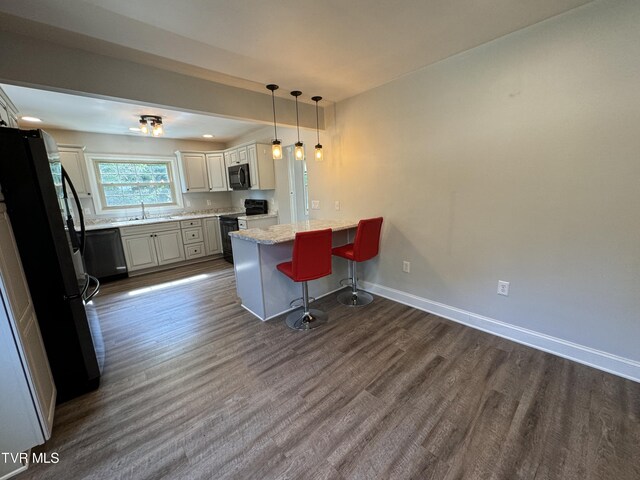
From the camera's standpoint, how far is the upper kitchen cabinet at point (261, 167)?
465 centimetres

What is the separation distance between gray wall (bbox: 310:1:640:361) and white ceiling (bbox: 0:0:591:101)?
0.84ft

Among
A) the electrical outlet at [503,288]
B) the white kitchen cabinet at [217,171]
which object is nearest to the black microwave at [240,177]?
the white kitchen cabinet at [217,171]

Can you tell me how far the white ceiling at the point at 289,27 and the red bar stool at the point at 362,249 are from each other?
1.53 m

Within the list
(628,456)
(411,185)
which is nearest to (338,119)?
(411,185)

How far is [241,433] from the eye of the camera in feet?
4.92

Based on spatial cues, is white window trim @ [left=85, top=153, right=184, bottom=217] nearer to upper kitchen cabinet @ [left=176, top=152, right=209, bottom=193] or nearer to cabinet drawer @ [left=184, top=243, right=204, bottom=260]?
upper kitchen cabinet @ [left=176, top=152, right=209, bottom=193]

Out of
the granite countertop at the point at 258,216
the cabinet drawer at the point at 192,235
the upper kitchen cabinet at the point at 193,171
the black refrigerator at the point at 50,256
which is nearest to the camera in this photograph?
the black refrigerator at the point at 50,256

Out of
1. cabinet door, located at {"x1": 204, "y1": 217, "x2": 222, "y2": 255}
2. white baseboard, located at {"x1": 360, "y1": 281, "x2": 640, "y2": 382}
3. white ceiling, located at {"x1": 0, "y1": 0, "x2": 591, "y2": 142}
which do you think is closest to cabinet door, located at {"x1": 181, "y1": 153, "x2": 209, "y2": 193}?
cabinet door, located at {"x1": 204, "y1": 217, "x2": 222, "y2": 255}

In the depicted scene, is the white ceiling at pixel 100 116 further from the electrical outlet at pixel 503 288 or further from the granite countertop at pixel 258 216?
the electrical outlet at pixel 503 288

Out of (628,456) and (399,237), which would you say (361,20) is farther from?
(628,456)

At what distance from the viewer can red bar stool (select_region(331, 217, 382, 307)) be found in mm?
2777

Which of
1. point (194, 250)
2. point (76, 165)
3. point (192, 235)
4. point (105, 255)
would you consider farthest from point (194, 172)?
point (105, 255)

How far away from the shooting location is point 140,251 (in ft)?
14.6

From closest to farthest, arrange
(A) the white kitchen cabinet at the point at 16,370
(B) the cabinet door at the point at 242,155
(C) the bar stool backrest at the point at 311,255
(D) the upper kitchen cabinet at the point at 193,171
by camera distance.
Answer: (A) the white kitchen cabinet at the point at 16,370 → (C) the bar stool backrest at the point at 311,255 → (B) the cabinet door at the point at 242,155 → (D) the upper kitchen cabinet at the point at 193,171
